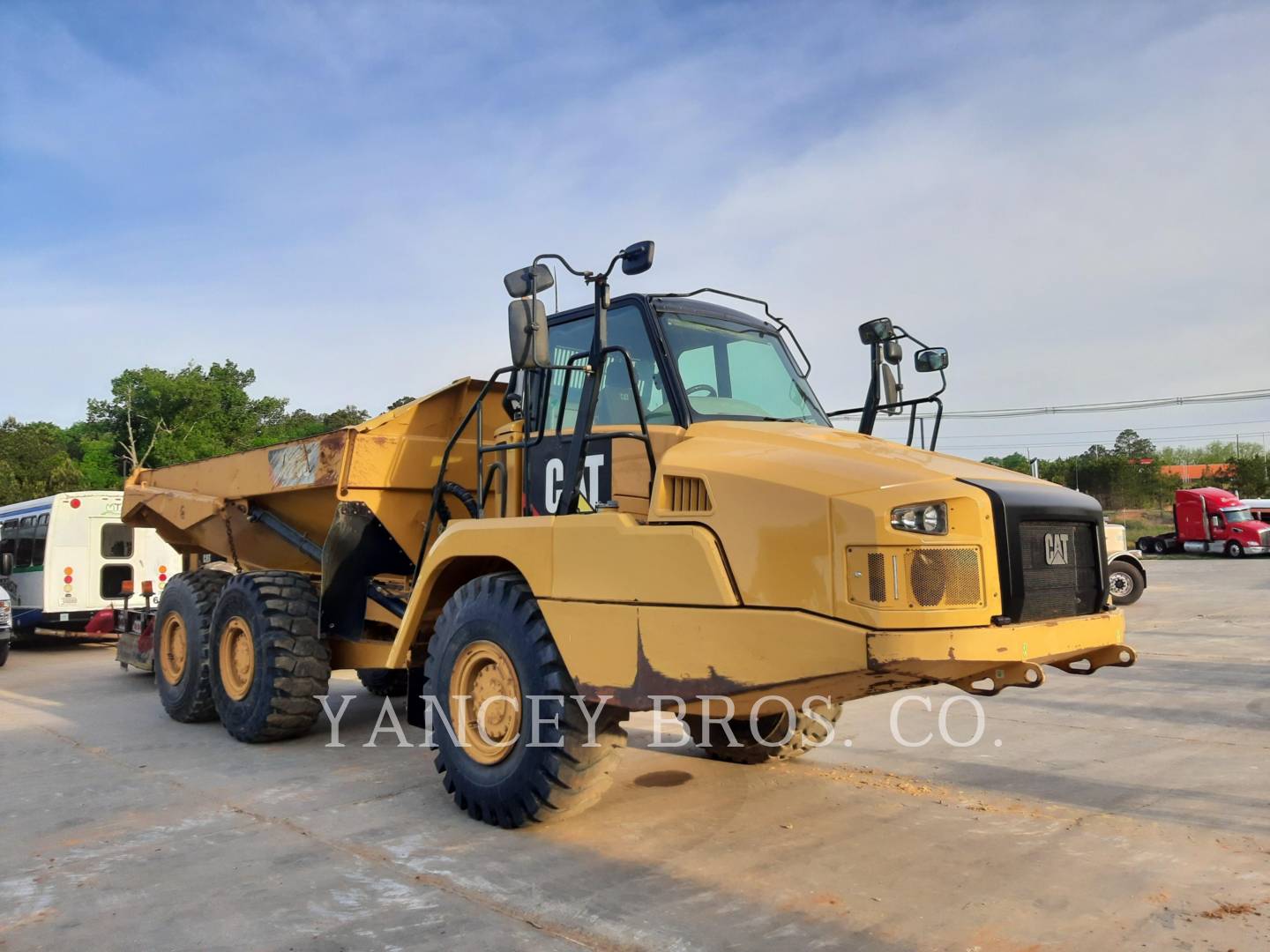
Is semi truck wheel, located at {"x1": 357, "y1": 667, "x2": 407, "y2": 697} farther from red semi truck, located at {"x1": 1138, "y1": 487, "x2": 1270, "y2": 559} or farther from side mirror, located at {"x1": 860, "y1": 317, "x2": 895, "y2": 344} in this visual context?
red semi truck, located at {"x1": 1138, "y1": 487, "x2": 1270, "y2": 559}

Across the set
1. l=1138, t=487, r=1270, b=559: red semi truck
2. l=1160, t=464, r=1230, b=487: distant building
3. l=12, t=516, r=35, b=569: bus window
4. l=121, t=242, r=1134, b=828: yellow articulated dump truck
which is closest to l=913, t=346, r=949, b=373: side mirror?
l=121, t=242, r=1134, b=828: yellow articulated dump truck

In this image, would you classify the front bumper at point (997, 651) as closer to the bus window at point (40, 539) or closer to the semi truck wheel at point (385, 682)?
the semi truck wheel at point (385, 682)

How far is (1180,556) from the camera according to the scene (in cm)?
3716

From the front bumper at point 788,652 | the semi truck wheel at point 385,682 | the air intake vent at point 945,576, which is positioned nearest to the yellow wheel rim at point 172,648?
the semi truck wheel at point 385,682

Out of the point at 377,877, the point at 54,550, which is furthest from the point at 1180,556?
the point at 377,877

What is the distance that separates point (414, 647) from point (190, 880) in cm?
208

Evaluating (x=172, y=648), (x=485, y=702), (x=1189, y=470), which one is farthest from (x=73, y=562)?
(x=1189, y=470)

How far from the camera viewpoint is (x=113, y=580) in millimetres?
15328

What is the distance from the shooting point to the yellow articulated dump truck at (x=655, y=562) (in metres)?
3.84

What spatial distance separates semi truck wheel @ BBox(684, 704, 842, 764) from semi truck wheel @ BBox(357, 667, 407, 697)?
11.2 feet

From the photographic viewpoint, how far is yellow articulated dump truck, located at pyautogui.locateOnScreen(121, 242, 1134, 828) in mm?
3840

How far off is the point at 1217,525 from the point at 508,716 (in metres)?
36.8

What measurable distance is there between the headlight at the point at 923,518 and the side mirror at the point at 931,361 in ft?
6.88

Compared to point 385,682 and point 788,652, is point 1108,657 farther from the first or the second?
point 385,682
